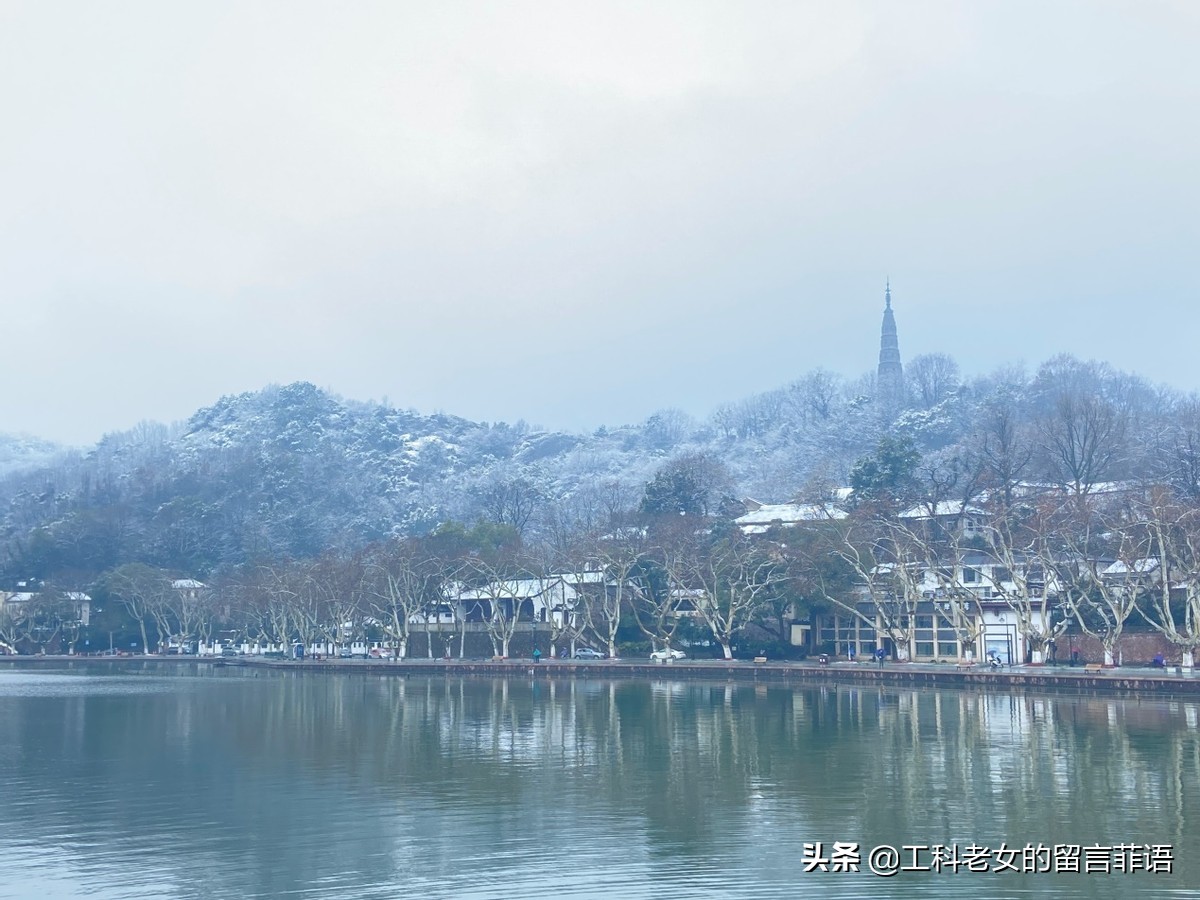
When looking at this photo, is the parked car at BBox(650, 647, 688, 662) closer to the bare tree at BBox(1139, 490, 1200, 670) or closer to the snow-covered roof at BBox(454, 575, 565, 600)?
the snow-covered roof at BBox(454, 575, 565, 600)

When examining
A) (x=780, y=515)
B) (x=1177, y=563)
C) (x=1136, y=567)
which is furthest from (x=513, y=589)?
(x=1177, y=563)

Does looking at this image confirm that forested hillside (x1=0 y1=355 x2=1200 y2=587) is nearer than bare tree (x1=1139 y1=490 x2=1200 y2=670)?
No

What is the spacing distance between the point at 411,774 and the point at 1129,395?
14949cm

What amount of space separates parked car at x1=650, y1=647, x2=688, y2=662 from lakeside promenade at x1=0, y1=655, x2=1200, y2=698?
0.59 meters

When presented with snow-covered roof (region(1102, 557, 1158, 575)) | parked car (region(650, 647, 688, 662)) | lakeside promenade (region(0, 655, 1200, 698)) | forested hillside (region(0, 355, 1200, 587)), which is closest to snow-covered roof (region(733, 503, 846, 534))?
forested hillside (region(0, 355, 1200, 587))

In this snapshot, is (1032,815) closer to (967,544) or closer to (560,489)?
(967,544)

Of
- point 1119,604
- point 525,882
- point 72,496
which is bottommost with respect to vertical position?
point 525,882

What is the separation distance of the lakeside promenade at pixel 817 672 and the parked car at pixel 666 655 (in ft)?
1.94

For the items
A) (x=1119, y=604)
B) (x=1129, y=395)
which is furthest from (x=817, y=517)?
(x=1129, y=395)

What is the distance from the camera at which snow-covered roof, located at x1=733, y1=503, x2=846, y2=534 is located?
86669 millimetres

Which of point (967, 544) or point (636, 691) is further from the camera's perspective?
point (967, 544)

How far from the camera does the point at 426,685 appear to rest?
6881 centimetres

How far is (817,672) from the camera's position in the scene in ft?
210

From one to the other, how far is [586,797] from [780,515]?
7867cm
